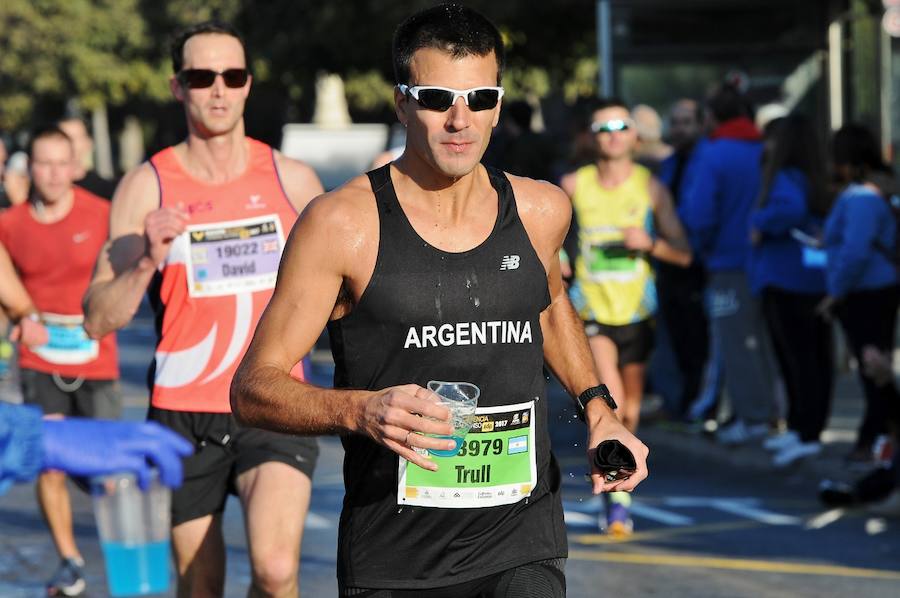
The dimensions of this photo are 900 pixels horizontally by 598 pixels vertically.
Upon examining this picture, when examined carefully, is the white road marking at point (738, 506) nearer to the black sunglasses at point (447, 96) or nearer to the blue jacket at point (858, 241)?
the blue jacket at point (858, 241)

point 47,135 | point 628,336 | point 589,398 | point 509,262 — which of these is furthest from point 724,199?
point 509,262

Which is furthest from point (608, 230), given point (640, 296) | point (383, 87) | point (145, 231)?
point (383, 87)

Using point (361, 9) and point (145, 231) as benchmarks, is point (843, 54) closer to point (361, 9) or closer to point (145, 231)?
point (145, 231)

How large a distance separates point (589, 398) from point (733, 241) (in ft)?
23.7

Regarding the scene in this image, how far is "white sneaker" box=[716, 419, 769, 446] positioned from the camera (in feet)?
38.0

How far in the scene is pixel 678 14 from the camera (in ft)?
46.9

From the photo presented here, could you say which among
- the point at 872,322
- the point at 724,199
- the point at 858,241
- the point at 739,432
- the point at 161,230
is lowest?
the point at 739,432

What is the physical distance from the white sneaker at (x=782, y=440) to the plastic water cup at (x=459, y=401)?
738 centimetres

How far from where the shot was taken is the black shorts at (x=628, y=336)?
9.21 m

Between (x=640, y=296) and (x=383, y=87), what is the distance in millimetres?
33317

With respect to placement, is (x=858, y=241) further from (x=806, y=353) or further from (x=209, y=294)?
(x=209, y=294)

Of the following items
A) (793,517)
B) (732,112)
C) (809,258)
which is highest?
(732,112)

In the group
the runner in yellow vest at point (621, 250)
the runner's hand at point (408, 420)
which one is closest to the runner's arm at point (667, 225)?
the runner in yellow vest at point (621, 250)

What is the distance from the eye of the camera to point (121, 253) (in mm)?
5922
